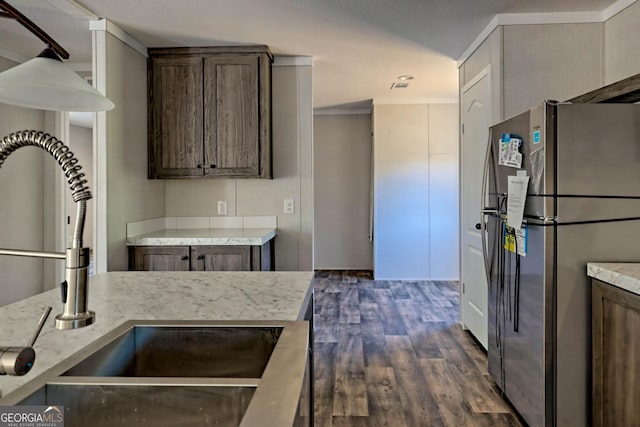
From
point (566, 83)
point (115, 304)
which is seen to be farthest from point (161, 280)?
point (566, 83)

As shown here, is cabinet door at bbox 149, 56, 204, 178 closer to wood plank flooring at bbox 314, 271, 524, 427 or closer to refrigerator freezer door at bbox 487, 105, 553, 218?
wood plank flooring at bbox 314, 271, 524, 427

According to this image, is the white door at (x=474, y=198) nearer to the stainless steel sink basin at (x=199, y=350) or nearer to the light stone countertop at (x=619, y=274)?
the light stone countertop at (x=619, y=274)

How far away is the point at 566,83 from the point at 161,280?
2.78 metres

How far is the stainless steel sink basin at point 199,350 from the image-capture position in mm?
1081

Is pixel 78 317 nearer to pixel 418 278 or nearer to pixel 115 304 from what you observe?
pixel 115 304

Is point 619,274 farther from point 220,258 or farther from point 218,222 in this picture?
point 218,222

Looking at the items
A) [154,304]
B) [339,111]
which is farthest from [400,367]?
[339,111]

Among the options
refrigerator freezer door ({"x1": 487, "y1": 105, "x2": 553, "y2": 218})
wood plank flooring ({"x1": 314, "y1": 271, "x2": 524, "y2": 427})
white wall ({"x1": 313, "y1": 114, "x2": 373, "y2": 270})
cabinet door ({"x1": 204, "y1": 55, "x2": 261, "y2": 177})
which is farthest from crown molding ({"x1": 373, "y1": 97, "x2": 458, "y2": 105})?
refrigerator freezer door ({"x1": 487, "y1": 105, "x2": 553, "y2": 218})

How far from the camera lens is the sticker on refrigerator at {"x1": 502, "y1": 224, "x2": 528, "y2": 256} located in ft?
7.02

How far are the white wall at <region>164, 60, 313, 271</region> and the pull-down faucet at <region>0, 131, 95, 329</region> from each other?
10.0ft

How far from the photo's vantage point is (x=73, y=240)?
→ 67 cm

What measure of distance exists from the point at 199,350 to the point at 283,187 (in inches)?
107

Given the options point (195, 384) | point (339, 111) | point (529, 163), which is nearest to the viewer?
point (195, 384)

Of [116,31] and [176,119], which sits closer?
[116,31]
